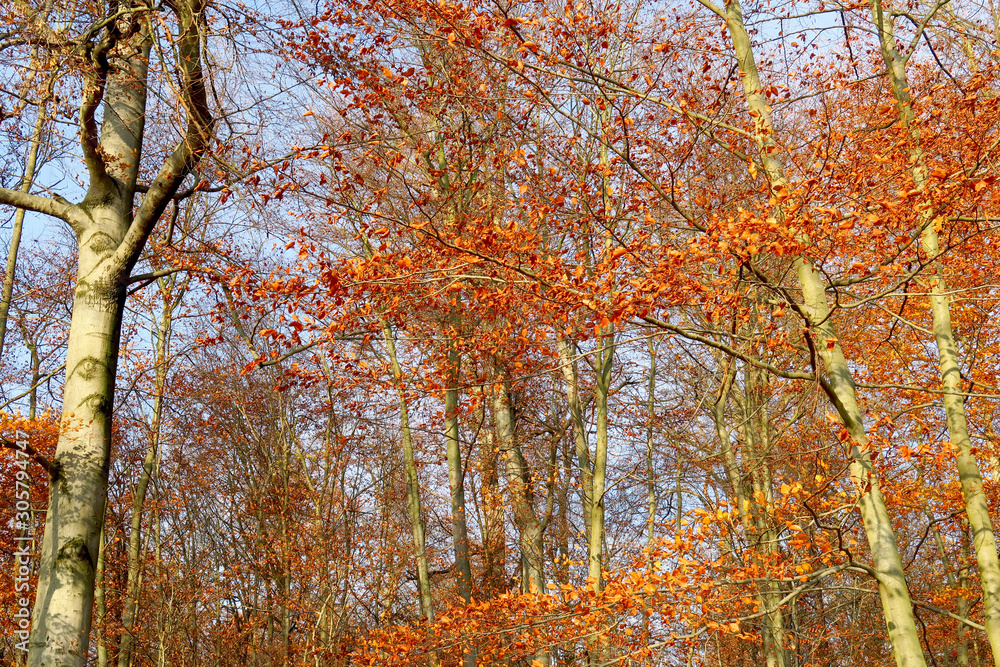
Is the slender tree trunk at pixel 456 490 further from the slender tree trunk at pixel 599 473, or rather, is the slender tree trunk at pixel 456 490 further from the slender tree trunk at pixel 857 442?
the slender tree trunk at pixel 857 442

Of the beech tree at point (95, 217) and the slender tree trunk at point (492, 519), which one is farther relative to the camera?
the slender tree trunk at point (492, 519)

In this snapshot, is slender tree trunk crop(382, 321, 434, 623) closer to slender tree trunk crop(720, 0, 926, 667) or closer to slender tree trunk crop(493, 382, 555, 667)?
slender tree trunk crop(493, 382, 555, 667)

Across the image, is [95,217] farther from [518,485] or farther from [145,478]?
[145,478]

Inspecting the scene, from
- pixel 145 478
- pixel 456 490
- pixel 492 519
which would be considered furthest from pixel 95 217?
pixel 492 519

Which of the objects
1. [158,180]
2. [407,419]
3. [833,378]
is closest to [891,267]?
[833,378]

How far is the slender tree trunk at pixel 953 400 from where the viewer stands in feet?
20.7

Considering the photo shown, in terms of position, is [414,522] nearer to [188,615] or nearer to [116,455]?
[188,615]

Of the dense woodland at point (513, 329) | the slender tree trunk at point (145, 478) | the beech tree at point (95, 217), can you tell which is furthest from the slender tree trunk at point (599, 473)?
the slender tree trunk at point (145, 478)

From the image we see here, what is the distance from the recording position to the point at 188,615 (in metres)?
10.6

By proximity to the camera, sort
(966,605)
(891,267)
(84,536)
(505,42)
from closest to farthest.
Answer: (84,536) < (891,267) < (505,42) < (966,605)

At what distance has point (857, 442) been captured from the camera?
4836 mm

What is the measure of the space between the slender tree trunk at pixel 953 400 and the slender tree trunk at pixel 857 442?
1.49 metres

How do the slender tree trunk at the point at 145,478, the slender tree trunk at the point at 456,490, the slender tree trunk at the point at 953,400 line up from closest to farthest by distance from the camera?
1. the slender tree trunk at the point at 953,400
2. the slender tree trunk at the point at 456,490
3. the slender tree trunk at the point at 145,478

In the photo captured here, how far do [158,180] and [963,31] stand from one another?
740cm
